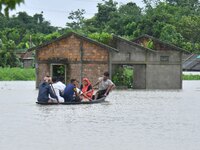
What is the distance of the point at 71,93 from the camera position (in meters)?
26.8

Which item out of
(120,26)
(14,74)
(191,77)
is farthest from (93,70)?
(120,26)

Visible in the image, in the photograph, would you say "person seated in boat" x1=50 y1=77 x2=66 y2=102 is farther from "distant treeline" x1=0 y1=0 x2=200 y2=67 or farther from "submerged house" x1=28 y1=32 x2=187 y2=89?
"distant treeline" x1=0 y1=0 x2=200 y2=67

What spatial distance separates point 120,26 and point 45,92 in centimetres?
7129

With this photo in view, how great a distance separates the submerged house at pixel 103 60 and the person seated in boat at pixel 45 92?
19844 mm

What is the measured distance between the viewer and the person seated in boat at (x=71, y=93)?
26.5 meters

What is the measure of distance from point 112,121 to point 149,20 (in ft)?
212

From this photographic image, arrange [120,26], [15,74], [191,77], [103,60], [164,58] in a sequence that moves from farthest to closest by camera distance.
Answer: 1. [120,26]
2. [191,77]
3. [15,74]
4. [164,58]
5. [103,60]

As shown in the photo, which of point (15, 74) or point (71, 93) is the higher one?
point (15, 74)

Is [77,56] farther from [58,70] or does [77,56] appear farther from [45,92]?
[45,92]

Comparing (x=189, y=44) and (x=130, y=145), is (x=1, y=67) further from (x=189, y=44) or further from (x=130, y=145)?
(x=130, y=145)

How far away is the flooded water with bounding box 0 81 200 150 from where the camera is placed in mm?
14914

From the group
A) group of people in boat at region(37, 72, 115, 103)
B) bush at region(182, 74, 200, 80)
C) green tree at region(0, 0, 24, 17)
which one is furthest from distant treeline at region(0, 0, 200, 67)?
green tree at region(0, 0, 24, 17)

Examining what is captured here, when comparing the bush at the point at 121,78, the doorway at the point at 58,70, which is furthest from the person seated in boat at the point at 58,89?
the bush at the point at 121,78

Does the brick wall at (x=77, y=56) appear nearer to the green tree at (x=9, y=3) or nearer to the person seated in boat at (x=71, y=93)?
the person seated in boat at (x=71, y=93)
